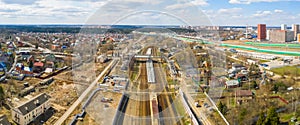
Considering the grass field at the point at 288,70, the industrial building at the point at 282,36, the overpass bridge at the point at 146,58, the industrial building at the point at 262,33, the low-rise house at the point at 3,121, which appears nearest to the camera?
the low-rise house at the point at 3,121

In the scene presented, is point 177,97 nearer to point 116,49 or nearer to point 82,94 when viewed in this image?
point 82,94

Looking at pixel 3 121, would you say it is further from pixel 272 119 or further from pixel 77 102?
pixel 272 119

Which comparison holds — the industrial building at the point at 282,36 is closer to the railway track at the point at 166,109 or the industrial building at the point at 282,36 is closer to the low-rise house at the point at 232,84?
the low-rise house at the point at 232,84

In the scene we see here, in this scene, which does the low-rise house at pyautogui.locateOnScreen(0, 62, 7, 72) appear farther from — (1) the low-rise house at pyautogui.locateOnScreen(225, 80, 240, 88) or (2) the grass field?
(2) the grass field

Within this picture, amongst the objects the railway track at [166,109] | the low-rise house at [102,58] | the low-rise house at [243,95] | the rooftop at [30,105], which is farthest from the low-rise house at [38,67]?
the low-rise house at [243,95]

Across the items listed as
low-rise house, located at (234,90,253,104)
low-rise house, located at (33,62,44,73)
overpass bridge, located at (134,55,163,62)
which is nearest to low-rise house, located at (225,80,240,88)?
low-rise house, located at (234,90,253,104)
